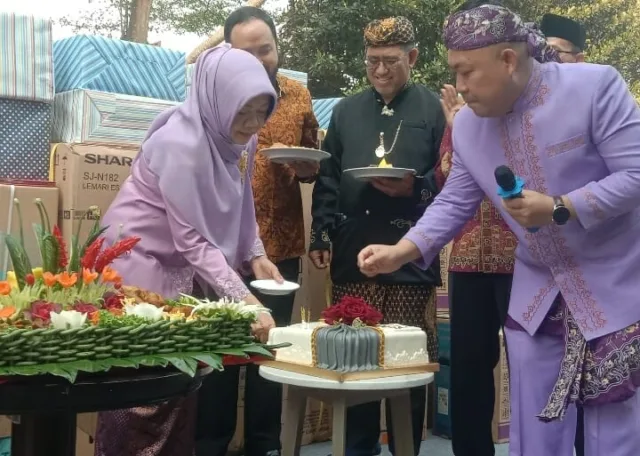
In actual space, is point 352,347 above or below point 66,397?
below

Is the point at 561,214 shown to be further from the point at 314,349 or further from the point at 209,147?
the point at 209,147

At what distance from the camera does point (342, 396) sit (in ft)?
7.27

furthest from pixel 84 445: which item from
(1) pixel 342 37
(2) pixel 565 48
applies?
(1) pixel 342 37

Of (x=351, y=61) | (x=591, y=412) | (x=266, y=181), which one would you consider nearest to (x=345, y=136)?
(x=266, y=181)

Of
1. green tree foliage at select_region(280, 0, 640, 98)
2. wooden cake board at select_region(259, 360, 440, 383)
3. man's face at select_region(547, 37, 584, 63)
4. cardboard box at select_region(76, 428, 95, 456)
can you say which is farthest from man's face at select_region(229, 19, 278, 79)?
green tree foliage at select_region(280, 0, 640, 98)

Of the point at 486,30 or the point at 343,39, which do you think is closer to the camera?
the point at 486,30

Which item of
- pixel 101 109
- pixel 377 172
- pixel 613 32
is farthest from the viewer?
pixel 613 32

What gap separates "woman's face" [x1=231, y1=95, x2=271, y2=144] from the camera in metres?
2.32

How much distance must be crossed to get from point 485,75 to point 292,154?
925 mm

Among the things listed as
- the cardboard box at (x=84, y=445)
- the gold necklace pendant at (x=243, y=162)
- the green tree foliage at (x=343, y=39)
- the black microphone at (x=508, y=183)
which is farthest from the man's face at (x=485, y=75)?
the green tree foliage at (x=343, y=39)

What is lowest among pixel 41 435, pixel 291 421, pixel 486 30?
pixel 291 421

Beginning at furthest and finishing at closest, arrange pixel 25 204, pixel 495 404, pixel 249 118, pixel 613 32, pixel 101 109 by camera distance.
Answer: pixel 613 32
pixel 495 404
pixel 101 109
pixel 25 204
pixel 249 118

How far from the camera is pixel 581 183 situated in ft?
6.15

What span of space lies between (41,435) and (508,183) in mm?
1100
